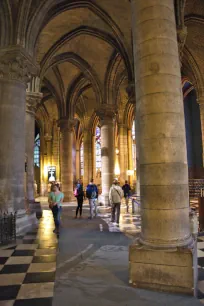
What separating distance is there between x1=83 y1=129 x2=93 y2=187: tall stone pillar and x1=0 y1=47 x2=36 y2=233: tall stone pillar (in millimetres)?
18837

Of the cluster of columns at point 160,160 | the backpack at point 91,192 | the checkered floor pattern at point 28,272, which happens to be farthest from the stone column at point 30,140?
the cluster of columns at point 160,160

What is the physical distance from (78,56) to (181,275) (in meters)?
15.2

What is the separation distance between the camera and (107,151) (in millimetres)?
15289

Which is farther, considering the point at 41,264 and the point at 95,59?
the point at 95,59

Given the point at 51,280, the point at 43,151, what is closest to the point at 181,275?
the point at 51,280

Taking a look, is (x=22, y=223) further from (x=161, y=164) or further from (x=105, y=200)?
(x=105, y=200)

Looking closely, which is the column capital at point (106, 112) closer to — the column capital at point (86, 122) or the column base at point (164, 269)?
the column capital at point (86, 122)

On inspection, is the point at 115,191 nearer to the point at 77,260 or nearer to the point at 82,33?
the point at 77,260

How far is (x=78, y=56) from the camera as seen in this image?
16.1 metres

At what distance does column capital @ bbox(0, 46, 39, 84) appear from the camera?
7.91m

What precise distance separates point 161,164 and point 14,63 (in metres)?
6.38

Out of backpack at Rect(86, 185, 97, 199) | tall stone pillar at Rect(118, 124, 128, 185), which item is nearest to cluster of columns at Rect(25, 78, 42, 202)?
backpack at Rect(86, 185, 97, 199)

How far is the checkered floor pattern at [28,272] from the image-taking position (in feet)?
10.6

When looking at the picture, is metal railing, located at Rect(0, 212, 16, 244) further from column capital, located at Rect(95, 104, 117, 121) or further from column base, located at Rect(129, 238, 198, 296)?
column capital, located at Rect(95, 104, 117, 121)
